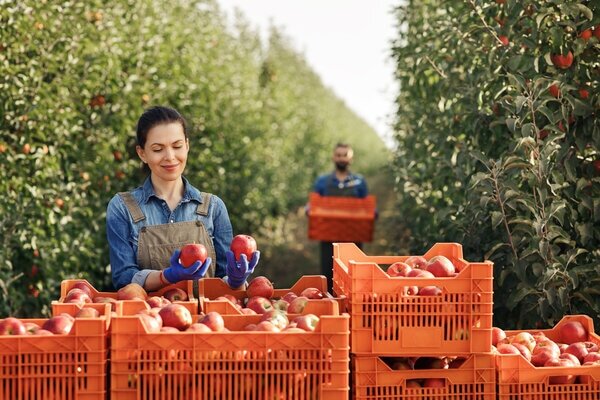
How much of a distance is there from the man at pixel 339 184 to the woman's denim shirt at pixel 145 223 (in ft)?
17.4

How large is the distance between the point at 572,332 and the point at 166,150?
181 cm

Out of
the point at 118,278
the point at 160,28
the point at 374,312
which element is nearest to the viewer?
the point at 374,312

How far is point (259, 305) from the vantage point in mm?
3920

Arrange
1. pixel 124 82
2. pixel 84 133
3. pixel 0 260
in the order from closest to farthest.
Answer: pixel 0 260 < pixel 84 133 < pixel 124 82

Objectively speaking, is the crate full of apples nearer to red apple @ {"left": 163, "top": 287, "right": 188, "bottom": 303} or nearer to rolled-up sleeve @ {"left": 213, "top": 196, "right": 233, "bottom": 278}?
red apple @ {"left": 163, "top": 287, "right": 188, "bottom": 303}

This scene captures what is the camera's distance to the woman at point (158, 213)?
4.36m

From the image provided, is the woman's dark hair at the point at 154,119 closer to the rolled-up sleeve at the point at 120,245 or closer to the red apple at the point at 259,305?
the rolled-up sleeve at the point at 120,245

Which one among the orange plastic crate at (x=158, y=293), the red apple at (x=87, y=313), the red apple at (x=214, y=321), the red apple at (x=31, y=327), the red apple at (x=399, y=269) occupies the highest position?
the red apple at (x=399, y=269)

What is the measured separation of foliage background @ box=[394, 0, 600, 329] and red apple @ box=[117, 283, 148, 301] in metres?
1.94

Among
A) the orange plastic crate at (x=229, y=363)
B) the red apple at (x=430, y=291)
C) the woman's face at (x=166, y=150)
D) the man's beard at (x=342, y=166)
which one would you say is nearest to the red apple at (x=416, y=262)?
the red apple at (x=430, y=291)

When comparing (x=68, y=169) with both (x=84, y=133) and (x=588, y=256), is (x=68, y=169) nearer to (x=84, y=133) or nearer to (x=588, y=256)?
(x=84, y=133)

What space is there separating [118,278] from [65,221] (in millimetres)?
2809

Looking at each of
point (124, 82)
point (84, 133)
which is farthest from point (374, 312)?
point (124, 82)

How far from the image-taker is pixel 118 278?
434 cm
